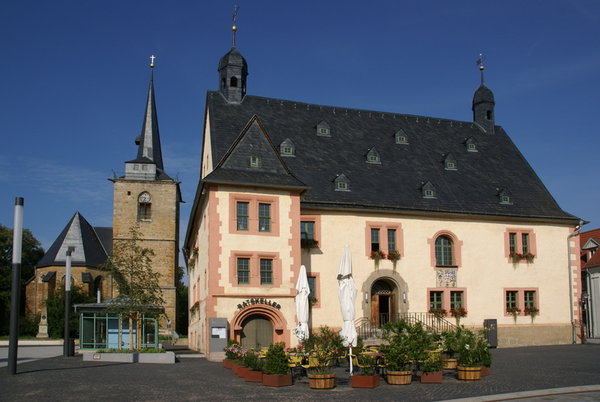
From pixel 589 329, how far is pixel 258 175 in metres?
29.1

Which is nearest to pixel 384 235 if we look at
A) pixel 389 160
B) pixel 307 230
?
pixel 307 230

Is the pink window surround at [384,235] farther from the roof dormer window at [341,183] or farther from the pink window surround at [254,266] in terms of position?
the pink window surround at [254,266]

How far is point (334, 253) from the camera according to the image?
31312 mm

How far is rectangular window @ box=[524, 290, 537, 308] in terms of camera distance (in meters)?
34.8

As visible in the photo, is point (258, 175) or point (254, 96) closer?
point (258, 175)

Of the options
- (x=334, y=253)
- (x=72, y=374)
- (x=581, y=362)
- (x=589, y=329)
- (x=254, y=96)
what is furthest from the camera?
(x=589, y=329)

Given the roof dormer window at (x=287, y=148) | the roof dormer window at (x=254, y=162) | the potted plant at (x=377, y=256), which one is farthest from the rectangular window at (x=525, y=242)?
the roof dormer window at (x=254, y=162)

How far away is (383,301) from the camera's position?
32.5 meters

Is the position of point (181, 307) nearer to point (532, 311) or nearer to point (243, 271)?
point (532, 311)

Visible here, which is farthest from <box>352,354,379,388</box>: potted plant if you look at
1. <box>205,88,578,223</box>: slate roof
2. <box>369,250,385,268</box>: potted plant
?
<box>369,250,385,268</box>: potted plant

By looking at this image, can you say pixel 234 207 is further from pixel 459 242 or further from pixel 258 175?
pixel 459 242

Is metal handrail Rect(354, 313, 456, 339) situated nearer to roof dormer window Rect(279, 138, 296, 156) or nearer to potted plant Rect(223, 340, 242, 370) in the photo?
roof dormer window Rect(279, 138, 296, 156)

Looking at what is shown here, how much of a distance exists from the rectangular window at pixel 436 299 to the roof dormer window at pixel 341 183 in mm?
6653

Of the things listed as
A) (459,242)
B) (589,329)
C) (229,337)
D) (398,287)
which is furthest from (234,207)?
(589,329)
